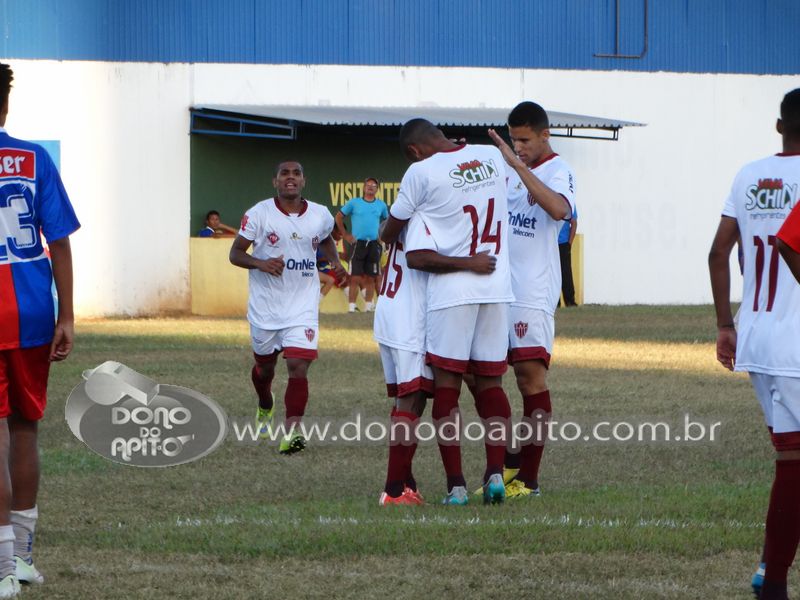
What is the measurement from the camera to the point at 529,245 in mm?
8719

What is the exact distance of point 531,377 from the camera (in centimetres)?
887

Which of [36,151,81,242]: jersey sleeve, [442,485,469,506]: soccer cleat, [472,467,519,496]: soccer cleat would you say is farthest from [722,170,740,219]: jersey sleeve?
[472,467,519,496]: soccer cleat

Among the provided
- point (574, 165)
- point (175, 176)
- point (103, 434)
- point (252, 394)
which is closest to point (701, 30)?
point (574, 165)

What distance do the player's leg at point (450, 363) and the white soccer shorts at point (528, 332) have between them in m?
0.51

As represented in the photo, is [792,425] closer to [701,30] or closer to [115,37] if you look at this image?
[115,37]

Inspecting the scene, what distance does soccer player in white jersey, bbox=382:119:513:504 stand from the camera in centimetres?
822

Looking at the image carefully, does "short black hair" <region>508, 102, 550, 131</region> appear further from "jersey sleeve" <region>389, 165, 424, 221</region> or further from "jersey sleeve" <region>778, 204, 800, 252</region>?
"jersey sleeve" <region>778, 204, 800, 252</region>

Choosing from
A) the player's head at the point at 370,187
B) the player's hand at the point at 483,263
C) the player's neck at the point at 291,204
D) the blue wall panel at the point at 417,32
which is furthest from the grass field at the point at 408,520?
the blue wall panel at the point at 417,32

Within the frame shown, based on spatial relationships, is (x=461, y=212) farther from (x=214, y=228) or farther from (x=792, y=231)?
(x=214, y=228)

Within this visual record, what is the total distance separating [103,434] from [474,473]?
328 centimetres

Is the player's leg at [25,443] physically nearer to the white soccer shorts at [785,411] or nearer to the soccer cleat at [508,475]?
the white soccer shorts at [785,411]

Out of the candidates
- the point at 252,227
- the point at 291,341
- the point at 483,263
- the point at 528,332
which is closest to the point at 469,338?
the point at 483,263

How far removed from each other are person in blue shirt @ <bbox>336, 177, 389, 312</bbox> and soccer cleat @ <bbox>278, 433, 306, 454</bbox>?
49.9ft

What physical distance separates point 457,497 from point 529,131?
6.92ft
